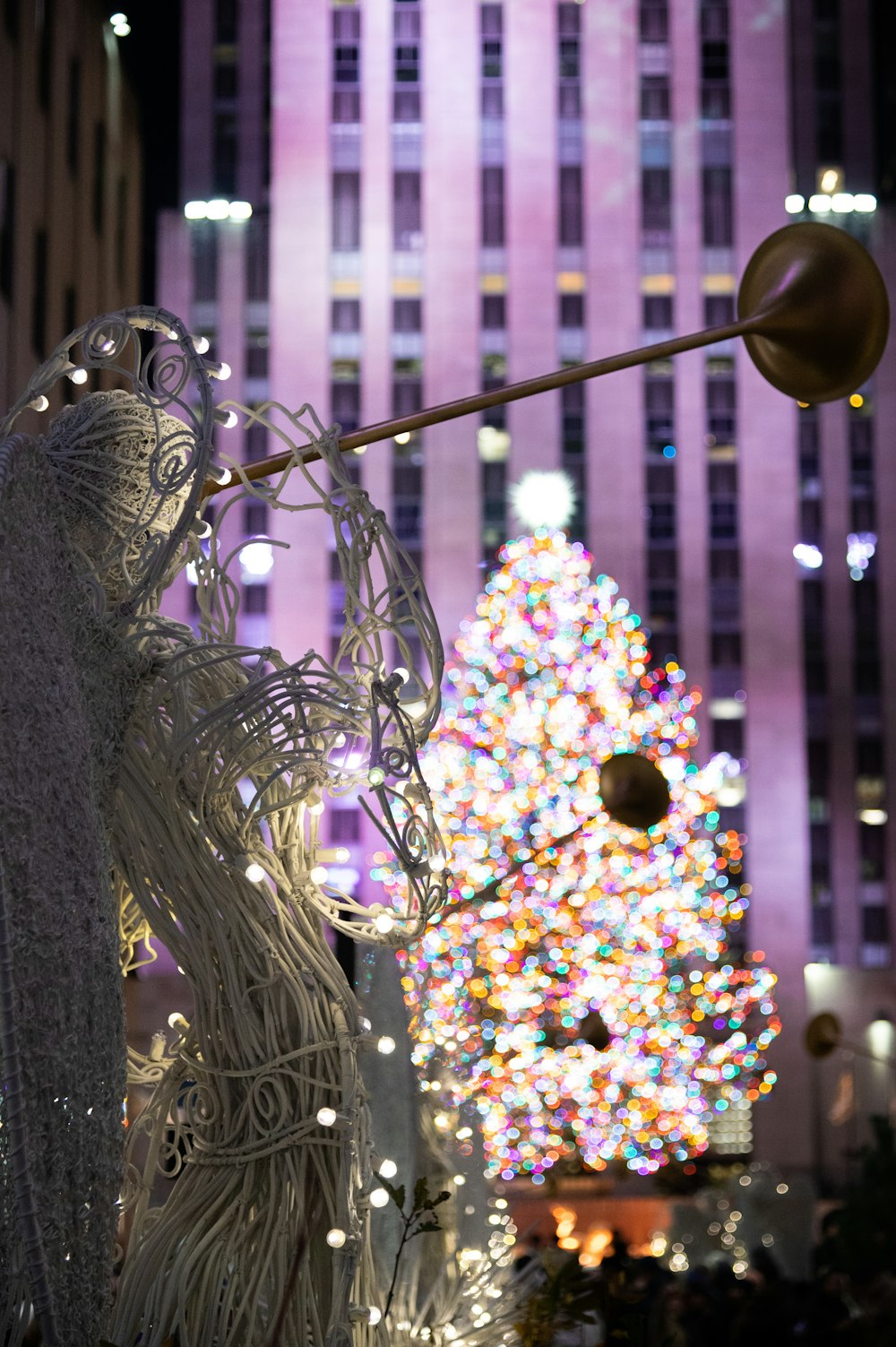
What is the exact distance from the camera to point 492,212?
24.8 m

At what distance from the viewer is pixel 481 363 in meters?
24.5

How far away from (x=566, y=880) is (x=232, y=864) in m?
8.72

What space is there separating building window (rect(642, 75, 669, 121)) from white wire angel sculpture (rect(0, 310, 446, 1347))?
77.8 feet

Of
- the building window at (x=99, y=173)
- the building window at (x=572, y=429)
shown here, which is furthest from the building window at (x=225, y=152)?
the building window at (x=99, y=173)

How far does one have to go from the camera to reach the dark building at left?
13.5m

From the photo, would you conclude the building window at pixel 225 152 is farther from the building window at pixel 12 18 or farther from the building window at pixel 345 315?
the building window at pixel 12 18

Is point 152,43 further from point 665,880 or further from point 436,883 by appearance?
point 436,883

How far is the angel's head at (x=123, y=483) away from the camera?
2.95 m

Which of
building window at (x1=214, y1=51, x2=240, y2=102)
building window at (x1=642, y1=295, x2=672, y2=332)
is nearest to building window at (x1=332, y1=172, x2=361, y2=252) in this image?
building window at (x1=214, y1=51, x2=240, y2=102)

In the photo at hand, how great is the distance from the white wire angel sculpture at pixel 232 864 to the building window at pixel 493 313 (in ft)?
72.3

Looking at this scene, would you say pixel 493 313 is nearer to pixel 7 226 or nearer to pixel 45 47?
pixel 45 47

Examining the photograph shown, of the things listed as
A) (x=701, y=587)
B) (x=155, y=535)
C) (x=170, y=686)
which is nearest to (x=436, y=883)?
(x=170, y=686)

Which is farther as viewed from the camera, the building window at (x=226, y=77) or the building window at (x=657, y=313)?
the building window at (x=226, y=77)

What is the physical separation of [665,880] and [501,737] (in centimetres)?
165
